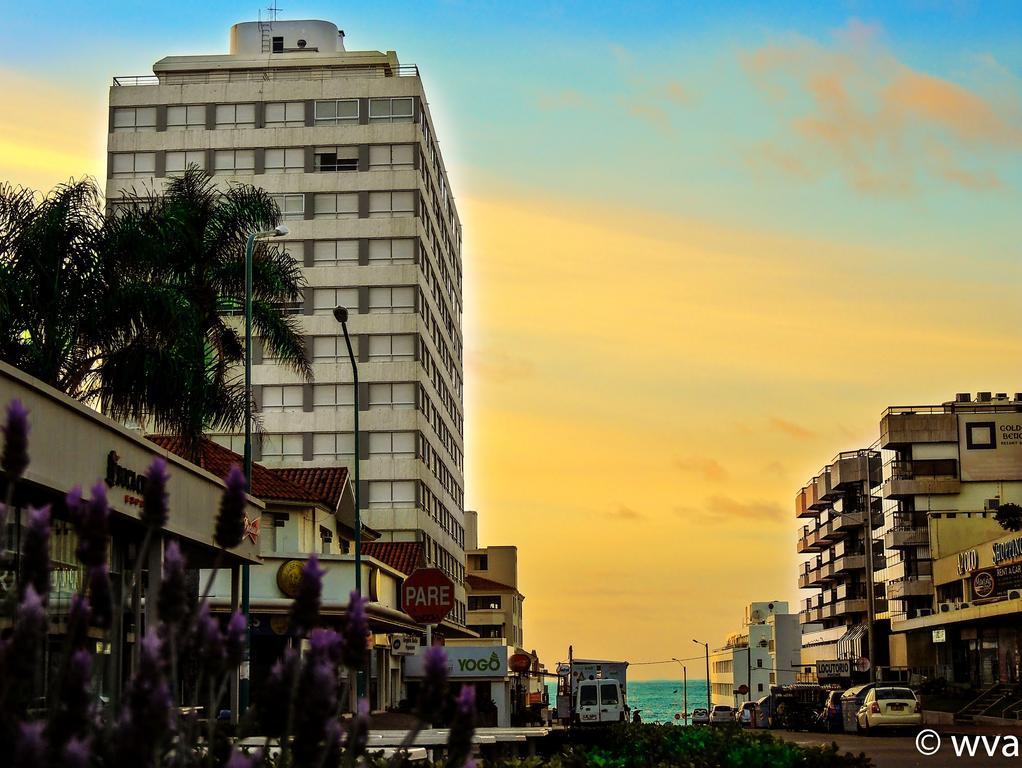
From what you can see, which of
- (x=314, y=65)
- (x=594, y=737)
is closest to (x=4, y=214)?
(x=594, y=737)

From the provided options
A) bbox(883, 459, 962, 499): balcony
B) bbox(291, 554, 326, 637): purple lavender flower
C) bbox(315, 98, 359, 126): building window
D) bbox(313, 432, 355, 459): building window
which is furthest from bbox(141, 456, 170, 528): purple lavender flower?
bbox(883, 459, 962, 499): balcony

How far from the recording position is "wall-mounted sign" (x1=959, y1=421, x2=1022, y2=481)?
343 ft

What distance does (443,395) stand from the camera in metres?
102

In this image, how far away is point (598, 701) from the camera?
6009 centimetres

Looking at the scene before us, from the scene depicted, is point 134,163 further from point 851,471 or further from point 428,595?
point 428,595

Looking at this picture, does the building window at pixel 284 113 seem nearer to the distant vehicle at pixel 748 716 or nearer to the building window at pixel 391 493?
the building window at pixel 391 493

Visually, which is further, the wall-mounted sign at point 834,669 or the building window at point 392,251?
the wall-mounted sign at point 834,669

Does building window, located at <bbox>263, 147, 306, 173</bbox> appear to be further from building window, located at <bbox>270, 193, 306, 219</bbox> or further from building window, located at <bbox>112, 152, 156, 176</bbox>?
A: building window, located at <bbox>112, 152, 156, 176</bbox>

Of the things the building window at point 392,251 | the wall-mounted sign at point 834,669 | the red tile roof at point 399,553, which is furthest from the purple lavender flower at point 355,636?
the wall-mounted sign at point 834,669

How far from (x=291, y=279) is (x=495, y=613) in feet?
310

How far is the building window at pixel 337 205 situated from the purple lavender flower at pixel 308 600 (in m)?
87.4

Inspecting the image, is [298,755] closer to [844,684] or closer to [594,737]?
[594,737]

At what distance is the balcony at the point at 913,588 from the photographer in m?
101

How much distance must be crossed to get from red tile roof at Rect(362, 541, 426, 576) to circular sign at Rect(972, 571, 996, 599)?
2561 centimetres
